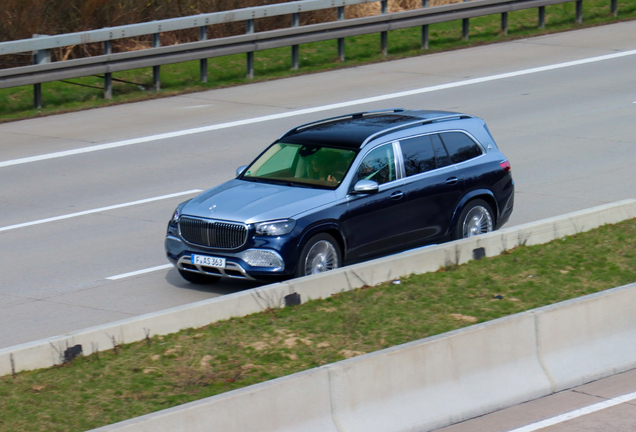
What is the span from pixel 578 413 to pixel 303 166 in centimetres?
473

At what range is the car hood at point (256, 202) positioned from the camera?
33.8 ft

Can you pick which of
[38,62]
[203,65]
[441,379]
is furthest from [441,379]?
[203,65]

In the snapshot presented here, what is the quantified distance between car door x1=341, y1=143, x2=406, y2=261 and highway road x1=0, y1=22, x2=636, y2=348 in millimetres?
1399

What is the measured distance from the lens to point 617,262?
35.5 ft

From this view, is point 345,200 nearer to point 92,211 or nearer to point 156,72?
point 92,211

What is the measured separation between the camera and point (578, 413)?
24.6 ft

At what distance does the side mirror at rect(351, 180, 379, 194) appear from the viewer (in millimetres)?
10719

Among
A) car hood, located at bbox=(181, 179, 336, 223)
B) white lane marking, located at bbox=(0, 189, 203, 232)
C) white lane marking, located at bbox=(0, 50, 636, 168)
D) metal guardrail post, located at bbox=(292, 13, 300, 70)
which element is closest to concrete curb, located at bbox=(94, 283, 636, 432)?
car hood, located at bbox=(181, 179, 336, 223)

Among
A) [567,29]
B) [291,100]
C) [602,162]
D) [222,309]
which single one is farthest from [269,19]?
[222,309]

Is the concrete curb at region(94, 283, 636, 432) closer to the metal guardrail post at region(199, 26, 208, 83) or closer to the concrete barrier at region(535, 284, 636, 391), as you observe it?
the concrete barrier at region(535, 284, 636, 391)

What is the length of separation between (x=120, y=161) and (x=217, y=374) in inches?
374

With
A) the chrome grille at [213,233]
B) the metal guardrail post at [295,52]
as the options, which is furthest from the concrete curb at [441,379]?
the metal guardrail post at [295,52]

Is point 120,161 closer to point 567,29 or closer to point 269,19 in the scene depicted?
point 269,19

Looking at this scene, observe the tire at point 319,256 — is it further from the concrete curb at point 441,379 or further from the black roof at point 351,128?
the concrete curb at point 441,379
